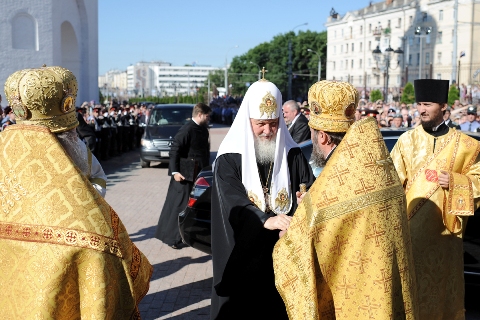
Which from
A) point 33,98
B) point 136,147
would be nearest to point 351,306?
point 33,98

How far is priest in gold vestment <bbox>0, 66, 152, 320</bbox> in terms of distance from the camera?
10.4ft

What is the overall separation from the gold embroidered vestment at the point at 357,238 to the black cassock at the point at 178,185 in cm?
568

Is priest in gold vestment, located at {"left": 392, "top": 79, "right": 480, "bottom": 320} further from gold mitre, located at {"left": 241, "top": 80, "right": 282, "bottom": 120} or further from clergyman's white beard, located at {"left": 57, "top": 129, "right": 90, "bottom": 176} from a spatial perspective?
clergyman's white beard, located at {"left": 57, "top": 129, "right": 90, "bottom": 176}

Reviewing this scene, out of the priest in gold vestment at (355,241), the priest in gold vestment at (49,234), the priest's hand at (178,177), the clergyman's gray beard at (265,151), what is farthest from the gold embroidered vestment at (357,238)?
the priest's hand at (178,177)

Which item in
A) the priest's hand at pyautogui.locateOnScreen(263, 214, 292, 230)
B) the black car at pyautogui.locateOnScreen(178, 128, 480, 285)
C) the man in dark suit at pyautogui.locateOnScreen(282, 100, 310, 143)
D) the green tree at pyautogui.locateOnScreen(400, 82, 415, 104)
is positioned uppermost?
the green tree at pyautogui.locateOnScreen(400, 82, 415, 104)

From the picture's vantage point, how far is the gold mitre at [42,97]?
3301 mm

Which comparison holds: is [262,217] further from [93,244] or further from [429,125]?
[429,125]

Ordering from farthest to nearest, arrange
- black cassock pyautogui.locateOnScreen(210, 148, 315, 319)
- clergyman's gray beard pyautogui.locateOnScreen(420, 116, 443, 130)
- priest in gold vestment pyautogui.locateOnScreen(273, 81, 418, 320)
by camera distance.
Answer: clergyman's gray beard pyautogui.locateOnScreen(420, 116, 443, 130), black cassock pyautogui.locateOnScreen(210, 148, 315, 319), priest in gold vestment pyautogui.locateOnScreen(273, 81, 418, 320)

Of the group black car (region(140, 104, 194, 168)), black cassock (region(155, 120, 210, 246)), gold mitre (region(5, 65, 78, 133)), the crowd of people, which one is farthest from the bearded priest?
black car (region(140, 104, 194, 168))

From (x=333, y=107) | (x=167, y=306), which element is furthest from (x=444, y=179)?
(x=167, y=306)

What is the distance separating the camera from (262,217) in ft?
13.1

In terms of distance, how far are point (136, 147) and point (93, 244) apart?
24518mm

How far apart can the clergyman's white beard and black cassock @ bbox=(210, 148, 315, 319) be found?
973 millimetres

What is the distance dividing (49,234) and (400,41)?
81609mm
